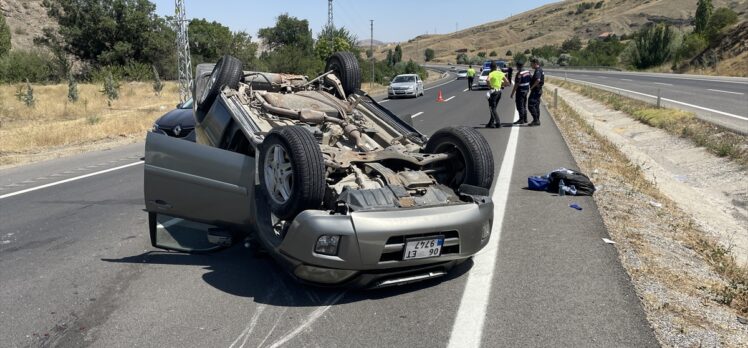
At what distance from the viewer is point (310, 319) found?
3.95 metres

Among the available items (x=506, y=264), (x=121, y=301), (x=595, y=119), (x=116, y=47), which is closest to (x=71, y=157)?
(x=121, y=301)

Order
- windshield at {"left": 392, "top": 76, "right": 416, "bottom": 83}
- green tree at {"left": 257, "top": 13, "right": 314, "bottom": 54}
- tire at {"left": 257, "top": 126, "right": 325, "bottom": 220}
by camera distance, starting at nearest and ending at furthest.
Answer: tire at {"left": 257, "top": 126, "right": 325, "bottom": 220} < windshield at {"left": 392, "top": 76, "right": 416, "bottom": 83} < green tree at {"left": 257, "top": 13, "right": 314, "bottom": 54}

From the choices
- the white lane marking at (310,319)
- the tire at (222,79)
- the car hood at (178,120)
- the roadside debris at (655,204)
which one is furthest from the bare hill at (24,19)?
the white lane marking at (310,319)

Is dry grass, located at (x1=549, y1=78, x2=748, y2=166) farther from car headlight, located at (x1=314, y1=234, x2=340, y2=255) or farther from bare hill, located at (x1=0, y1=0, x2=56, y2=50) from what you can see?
bare hill, located at (x1=0, y1=0, x2=56, y2=50)

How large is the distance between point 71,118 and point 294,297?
22092 millimetres

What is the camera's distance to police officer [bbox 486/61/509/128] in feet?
50.7

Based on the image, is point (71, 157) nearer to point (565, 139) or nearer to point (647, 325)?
point (565, 139)

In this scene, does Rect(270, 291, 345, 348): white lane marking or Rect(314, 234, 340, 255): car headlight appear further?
Rect(314, 234, 340, 255): car headlight

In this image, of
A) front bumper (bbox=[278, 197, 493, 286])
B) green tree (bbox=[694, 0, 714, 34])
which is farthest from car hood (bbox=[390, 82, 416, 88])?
green tree (bbox=[694, 0, 714, 34])

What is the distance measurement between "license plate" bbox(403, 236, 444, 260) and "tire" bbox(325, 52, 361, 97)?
339cm

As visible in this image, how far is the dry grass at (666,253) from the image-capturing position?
13.5 ft

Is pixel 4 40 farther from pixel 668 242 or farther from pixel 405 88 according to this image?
pixel 668 242

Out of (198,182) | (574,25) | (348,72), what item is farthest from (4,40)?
(574,25)

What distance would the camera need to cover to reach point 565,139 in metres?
13.0
